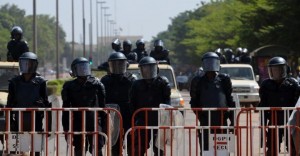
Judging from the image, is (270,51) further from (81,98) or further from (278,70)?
(81,98)

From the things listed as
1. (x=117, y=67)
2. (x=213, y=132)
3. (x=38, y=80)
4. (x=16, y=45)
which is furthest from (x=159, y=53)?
(x=213, y=132)

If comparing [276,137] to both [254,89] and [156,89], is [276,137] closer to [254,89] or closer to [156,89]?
[156,89]

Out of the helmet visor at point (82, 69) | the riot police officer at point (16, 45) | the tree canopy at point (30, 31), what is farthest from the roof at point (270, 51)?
the helmet visor at point (82, 69)

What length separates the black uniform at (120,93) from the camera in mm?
14711

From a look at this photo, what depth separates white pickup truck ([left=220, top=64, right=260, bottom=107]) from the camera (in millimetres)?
34562

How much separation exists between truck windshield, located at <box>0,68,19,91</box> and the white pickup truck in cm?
1334

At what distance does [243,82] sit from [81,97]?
21.6 m

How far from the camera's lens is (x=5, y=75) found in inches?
857

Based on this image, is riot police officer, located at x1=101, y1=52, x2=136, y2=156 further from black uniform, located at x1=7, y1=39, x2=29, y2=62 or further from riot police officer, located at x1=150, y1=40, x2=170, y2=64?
riot police officer, located at x1=150, y1=40, x2=170, y2=64

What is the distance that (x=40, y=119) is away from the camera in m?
14.1

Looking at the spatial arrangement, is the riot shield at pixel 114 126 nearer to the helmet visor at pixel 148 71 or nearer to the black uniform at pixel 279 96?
the helmet visor at pixel 148 71

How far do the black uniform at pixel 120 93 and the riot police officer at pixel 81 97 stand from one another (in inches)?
34.9

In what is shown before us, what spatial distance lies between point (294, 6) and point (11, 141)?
37.2 m

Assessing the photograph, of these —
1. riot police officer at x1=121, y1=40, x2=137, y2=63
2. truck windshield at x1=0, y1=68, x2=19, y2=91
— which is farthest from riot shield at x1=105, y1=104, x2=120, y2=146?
riot police officer at x1=121, y1=40, x2=137, y2=63
